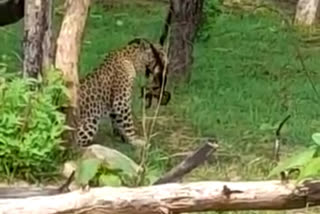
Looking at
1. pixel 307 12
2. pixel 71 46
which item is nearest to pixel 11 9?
pixel 71 46

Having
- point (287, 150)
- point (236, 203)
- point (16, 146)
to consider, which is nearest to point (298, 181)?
point (236, 203)

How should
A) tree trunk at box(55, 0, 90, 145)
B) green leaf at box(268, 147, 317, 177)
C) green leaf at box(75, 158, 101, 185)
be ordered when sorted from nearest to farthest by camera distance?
green leaf at box(268, 147, 317, 177), green leaf at box(75, 158, 101, 185), tree trunk at box(55, 0, 90, 145)

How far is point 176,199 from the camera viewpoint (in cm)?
375

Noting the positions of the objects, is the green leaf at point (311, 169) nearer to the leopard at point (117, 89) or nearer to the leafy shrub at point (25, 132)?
the leafy shrub at point (25, 132)

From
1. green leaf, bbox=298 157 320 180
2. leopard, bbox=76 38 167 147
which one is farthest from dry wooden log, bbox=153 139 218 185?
leopard, bbox=76 38 167 147

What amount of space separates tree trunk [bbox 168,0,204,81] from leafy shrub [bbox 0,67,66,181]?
366cm

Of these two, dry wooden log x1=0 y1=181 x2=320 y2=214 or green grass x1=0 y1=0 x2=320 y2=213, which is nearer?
dry wooden log x1=0 y1=181 x2=320 y2=214

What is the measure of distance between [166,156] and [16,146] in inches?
42.3

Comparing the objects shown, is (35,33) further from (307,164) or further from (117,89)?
(307,164)

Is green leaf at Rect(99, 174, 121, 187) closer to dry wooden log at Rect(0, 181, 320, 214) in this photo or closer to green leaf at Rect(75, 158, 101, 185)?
green leaf at Rect(75, 158, 101, 185)

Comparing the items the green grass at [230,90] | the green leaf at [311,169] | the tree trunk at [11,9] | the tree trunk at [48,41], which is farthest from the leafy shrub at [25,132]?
the green leaf at [311,169]

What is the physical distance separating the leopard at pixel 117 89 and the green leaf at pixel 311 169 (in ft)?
14.7

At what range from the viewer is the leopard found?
8352 millimetres

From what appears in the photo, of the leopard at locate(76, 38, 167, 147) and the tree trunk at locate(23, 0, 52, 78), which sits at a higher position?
the tree trunk at locate(23, 0, 52, 78)
